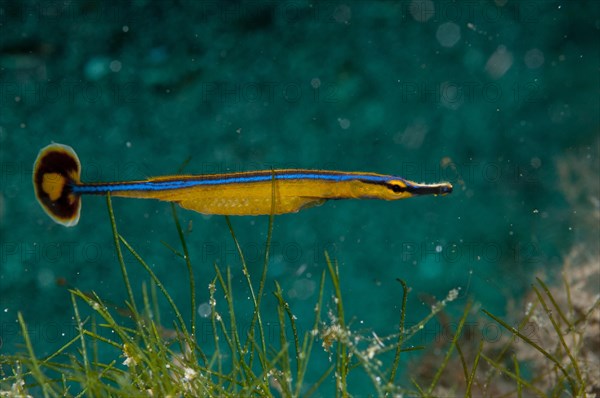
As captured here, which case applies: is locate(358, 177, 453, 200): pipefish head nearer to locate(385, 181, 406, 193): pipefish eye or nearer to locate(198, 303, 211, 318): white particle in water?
locate(385, 181, 406, 193): pipefish eye

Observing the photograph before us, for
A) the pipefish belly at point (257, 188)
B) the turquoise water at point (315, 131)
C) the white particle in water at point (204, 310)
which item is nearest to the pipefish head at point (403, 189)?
the pipefish belly at point (257, 188)

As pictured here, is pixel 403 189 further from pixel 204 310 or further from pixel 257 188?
pixel 204 310

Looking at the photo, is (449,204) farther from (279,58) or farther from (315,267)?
(279,58)

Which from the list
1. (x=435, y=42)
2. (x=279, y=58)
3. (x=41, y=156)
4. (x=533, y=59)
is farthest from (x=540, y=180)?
(x=41, y=156)

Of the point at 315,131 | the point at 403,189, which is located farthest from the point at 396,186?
the point at 315,131

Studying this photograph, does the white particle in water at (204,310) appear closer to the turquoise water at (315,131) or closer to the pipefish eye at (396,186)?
the turquoise water at (315,131)

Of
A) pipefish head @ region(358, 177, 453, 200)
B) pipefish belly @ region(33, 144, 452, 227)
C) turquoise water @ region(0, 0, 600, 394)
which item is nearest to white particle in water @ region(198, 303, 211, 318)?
turquoise water @ region(0, 0, 600, 394)
